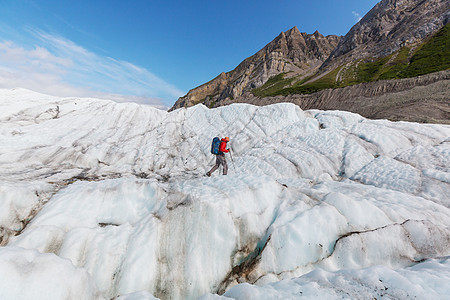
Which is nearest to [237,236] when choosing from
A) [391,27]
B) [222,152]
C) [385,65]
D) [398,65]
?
[222,152]

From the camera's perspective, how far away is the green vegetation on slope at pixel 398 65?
6956 cm

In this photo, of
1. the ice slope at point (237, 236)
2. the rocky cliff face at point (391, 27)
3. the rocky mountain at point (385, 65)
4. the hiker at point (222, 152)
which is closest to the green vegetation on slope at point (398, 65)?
the rocky mountain at point (385, 65)

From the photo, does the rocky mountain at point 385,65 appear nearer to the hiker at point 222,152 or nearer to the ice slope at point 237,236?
the ice slope at point 237,236

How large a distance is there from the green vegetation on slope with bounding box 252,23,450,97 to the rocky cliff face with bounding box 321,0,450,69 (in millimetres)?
7301

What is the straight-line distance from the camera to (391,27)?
118m

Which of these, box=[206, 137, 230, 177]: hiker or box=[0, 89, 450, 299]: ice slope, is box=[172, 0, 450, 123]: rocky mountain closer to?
box=[0, 89, 450, 299]: ice slope

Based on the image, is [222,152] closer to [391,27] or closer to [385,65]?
[385,65]

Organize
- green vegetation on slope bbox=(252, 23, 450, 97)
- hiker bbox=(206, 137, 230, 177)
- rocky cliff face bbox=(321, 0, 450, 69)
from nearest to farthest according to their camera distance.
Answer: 1. hiker bbox=(206, 137, 230, 177)
2. green vegetation on slope bbox=(252, 23, 450, 97)
3. rocky cliff face bbox=(321, 0, 450, 69)

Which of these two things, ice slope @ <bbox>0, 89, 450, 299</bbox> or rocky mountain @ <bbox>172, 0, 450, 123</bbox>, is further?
rocky mountain @ <bbox>172, 0, 450, 123</bbox>

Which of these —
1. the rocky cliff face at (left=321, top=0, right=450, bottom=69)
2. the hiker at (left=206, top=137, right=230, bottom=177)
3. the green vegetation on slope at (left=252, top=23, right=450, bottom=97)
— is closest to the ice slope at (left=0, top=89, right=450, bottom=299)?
the hiker at (left=206, top=137, right=230, bottom=177)

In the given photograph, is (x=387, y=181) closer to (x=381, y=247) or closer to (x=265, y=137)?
(x=381, y=247)

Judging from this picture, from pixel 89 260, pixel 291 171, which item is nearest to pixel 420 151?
pixel 291 171

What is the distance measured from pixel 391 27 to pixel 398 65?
57105 millimetres

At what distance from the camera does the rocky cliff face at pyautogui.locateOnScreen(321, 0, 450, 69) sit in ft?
308
